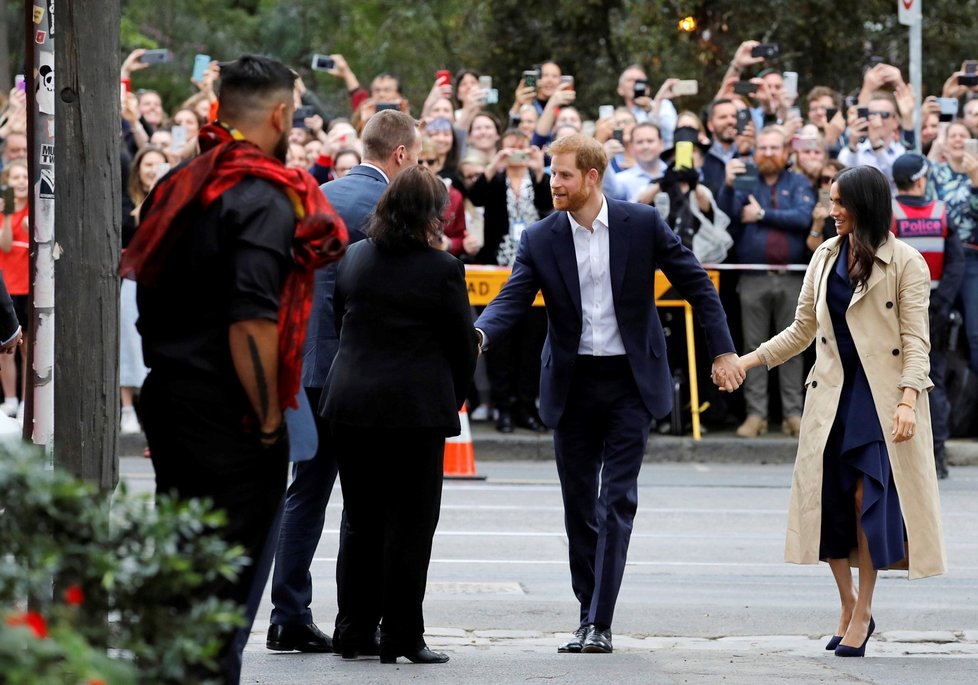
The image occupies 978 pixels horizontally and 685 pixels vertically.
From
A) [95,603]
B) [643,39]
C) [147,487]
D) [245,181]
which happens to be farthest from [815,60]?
[95,603]

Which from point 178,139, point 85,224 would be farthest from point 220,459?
point 178,139

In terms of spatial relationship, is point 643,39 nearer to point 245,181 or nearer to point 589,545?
point 589,545

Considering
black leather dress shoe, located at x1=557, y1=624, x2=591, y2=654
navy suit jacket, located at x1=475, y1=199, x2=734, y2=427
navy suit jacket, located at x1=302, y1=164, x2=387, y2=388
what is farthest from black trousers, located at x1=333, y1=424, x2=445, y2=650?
navy suit jacket, located at x1=475, y1=199, x2=734, y2=427

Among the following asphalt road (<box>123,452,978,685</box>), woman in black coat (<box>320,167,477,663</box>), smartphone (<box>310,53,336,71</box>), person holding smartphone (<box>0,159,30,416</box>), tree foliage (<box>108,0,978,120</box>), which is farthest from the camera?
tree foliage (<box>108,0,978,120</box>)

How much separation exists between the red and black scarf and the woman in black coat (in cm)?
163

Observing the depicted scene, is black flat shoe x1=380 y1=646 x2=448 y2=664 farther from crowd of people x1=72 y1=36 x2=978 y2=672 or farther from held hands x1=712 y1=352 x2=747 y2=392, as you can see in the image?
held hands x1=712 y1=352 x2=747 y2=392

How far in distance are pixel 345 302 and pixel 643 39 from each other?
64.8ft

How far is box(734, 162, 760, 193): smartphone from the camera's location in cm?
1451

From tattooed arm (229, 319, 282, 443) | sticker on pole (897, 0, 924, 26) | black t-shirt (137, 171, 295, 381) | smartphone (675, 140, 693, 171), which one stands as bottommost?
tattooed arm (229, 319, 282, 443)

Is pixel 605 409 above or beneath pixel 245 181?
beneath

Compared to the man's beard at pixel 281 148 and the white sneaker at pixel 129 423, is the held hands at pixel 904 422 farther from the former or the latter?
the white sneaker at pixel 129 423

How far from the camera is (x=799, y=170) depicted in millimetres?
15297

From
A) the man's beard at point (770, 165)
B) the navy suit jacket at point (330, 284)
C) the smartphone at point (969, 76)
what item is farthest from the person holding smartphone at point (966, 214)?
the navy suit jacket at point (330, 284)

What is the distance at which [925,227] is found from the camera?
44.4ft
